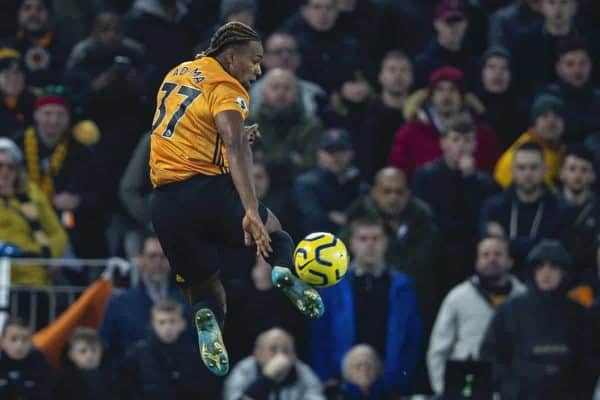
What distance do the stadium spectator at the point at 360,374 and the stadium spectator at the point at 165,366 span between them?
1153 millimetres

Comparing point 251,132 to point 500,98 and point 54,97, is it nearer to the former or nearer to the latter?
point 54,97

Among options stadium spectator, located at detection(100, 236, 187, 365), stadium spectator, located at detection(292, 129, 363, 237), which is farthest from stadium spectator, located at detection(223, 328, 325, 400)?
stadium spectator, located at detection(292, 129, 363, 237)

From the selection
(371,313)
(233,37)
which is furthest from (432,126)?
(233,37)

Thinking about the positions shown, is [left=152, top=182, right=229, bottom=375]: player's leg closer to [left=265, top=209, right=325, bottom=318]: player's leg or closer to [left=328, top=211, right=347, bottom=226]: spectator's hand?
[left=265, top=209, right=325, bottom=318]: player's leg

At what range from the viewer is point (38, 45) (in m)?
18.8

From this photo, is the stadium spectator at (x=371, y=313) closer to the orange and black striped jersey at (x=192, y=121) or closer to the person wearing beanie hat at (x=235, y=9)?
the person wearing beanie hat at (x=235, y=9)

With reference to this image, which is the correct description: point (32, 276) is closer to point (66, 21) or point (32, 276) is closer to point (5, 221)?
point (5, 221)

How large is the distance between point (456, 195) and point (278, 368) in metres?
2.49

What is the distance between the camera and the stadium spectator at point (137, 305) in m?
16.2

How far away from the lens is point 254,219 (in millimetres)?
11172

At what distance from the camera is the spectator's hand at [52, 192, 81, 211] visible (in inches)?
673

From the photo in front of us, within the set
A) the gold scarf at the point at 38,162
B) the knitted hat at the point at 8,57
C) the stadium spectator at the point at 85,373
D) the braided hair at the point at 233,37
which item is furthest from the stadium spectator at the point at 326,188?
the braided hair at the point at 233,37

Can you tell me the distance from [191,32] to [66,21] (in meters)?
1.35

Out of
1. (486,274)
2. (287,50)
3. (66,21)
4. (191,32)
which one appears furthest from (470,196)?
(66,21)
